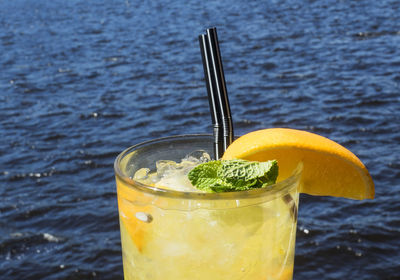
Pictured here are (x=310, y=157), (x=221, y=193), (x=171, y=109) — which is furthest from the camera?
(x=171, y=109)

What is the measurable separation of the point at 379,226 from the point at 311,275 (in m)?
1.08

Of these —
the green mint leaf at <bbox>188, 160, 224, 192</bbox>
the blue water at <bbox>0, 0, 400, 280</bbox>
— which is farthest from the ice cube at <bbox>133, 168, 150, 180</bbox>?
the blue water at <bbox>0, 0, 400, 280</bbox>

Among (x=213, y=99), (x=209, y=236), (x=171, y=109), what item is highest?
(x=213, y=99)

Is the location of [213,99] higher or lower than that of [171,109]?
higher

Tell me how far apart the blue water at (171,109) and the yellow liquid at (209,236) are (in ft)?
14.1

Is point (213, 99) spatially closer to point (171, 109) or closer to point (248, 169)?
point (248, 169)

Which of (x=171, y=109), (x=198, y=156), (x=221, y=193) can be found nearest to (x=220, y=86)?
(x=198, y=156)

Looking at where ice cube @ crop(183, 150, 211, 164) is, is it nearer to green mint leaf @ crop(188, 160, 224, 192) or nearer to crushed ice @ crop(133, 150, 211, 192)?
crushed ice @ crop(133, 150, 211, 192)

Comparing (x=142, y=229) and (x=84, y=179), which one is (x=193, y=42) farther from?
(x=142, y=229)

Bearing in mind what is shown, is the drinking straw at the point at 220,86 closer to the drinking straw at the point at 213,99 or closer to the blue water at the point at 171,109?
the drinking straw at the point at 213,99

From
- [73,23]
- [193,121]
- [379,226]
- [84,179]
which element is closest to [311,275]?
[379,226]

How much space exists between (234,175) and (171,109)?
825 cm

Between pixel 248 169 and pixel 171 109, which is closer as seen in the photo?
pixel 248 169

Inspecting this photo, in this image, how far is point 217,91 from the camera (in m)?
0.95
